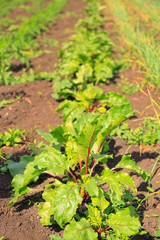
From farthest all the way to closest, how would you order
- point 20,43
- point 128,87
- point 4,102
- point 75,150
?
point 20,43 < point 128,87 < point 4,102 < point 75,150

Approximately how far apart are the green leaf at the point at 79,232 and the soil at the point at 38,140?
0.25 m

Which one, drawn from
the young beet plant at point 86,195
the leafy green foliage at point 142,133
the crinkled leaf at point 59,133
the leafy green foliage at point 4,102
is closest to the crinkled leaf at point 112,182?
the young beet plant at point 86,195

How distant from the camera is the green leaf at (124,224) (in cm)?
147

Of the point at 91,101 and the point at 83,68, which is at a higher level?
the point at 83,68

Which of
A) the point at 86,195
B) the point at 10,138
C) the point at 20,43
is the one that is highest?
the point at 20,43

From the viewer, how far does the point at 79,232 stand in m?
1.51

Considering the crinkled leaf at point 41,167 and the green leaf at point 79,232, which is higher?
the crinkled leaf at point 41,167

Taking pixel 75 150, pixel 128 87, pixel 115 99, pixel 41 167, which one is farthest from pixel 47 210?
pixel 128 87

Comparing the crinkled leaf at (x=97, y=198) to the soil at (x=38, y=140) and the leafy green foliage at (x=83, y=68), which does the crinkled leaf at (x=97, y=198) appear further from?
the leafy green foliage at (x=83, y=68)

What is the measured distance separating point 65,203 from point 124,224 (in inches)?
15.7

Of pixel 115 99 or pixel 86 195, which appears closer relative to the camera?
pixel 86 195

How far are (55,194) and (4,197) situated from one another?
54 centimetres

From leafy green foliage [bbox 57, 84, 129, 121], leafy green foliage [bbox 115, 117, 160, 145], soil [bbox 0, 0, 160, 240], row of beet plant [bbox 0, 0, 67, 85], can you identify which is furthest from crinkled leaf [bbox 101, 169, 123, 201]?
row of beet plant [bbox 0, 0, 67, 85]

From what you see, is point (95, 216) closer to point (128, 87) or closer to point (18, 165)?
point (18, 165)
